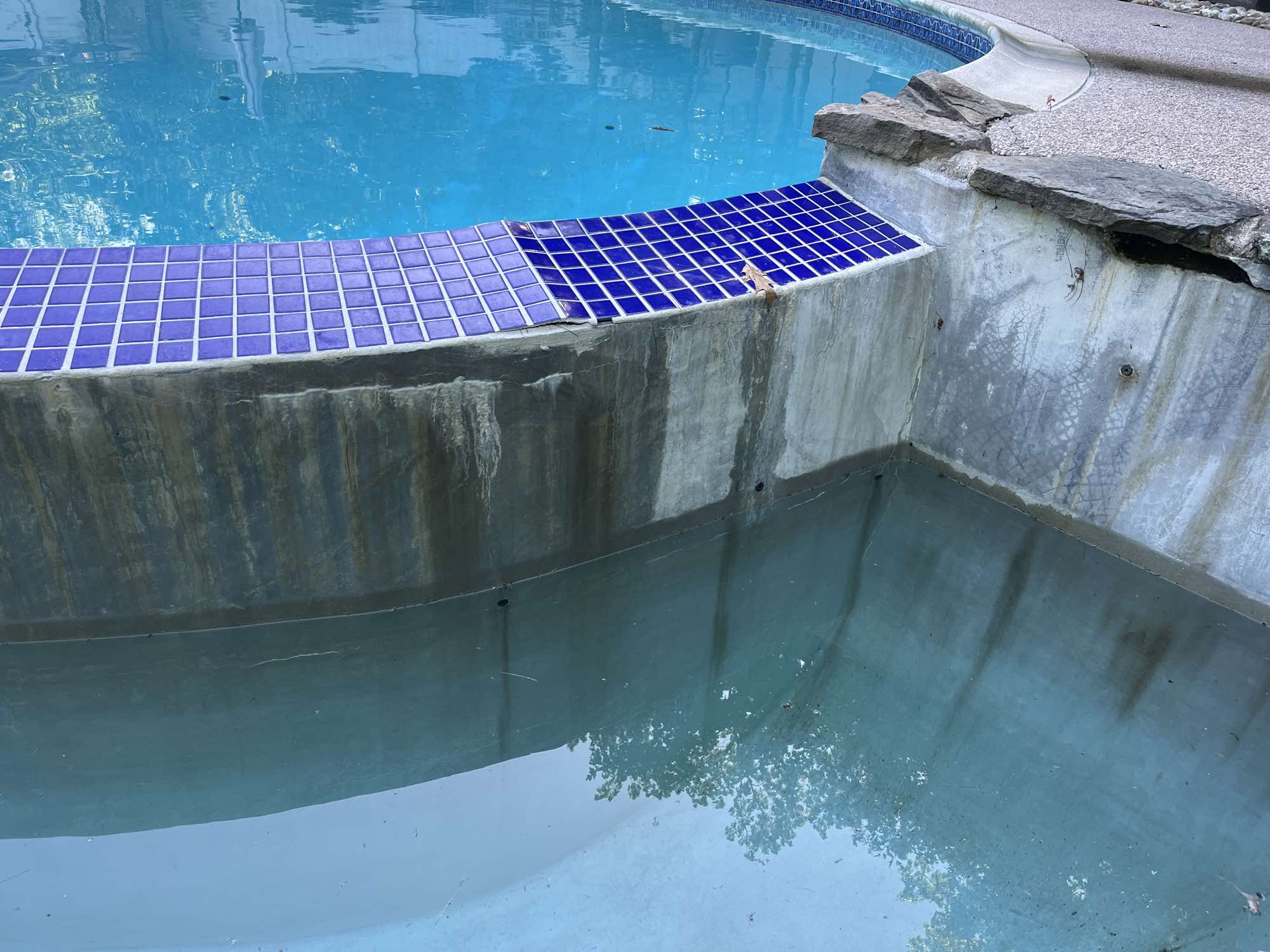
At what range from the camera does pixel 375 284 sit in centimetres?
350

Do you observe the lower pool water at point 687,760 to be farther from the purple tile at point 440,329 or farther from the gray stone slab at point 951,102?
the gray stone slab at point 951,102

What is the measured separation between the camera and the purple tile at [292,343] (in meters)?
3.09

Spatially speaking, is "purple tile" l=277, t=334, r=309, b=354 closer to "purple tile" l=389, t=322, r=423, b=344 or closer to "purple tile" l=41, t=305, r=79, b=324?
"purple tile" l=389, t=322, r=423, b=344

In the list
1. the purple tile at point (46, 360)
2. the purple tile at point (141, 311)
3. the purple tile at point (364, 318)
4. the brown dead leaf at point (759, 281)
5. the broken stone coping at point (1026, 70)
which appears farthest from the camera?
the broken stone coping at point (1026, 70)

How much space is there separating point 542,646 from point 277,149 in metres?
4.64

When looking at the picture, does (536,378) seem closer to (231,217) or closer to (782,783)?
(782,783)

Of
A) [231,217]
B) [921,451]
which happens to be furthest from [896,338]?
[231,217]

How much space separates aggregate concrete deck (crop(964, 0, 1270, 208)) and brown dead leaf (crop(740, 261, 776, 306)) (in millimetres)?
1449

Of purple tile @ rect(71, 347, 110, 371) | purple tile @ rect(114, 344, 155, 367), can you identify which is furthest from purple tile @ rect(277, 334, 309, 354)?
purple tile @ rect(71, 347, 110, 371)

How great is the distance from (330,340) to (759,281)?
5.37 ft

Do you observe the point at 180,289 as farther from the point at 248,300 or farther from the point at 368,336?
the point at 368,336

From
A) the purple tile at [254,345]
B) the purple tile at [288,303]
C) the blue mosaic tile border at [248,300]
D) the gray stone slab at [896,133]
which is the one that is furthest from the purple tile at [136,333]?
the gray stone slab at [896,133]

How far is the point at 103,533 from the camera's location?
10.6 ft

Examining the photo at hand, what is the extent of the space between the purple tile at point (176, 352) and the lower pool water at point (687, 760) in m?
1.10
